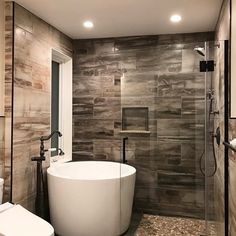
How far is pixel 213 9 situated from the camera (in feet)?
9.69

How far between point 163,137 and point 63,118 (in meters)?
1.54

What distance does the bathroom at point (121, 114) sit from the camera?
280 centimetres

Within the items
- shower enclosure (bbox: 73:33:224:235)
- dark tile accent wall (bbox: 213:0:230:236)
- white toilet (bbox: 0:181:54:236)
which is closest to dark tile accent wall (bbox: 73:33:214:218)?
shower enclosure (bbox: 73:33:224:235)

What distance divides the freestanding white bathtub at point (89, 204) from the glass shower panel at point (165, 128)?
700 mm

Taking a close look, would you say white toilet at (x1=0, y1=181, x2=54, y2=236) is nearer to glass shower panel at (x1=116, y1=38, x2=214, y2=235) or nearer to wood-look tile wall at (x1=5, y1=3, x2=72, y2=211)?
wood-look tile wall at (x1=5, y1=3, x2=72, y2=211)

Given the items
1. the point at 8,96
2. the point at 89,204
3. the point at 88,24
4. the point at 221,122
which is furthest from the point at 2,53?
the point at 221,122

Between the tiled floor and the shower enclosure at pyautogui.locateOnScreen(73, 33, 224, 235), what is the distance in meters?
0.09

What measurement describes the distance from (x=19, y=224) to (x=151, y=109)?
2.29 m

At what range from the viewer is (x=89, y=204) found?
288 centimetres

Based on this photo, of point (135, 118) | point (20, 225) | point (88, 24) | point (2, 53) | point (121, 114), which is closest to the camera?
point (20, 225)

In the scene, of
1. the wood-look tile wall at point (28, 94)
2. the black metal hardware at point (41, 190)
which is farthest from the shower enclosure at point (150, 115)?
the black metal hardware at point (41, 190)

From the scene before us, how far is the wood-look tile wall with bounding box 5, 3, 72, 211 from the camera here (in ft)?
9.35

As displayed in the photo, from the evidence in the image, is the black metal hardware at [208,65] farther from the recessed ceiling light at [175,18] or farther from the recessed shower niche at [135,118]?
the recessed shower niche at [135,118]

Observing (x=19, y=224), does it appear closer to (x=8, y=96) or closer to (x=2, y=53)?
(x=8, y=96)
